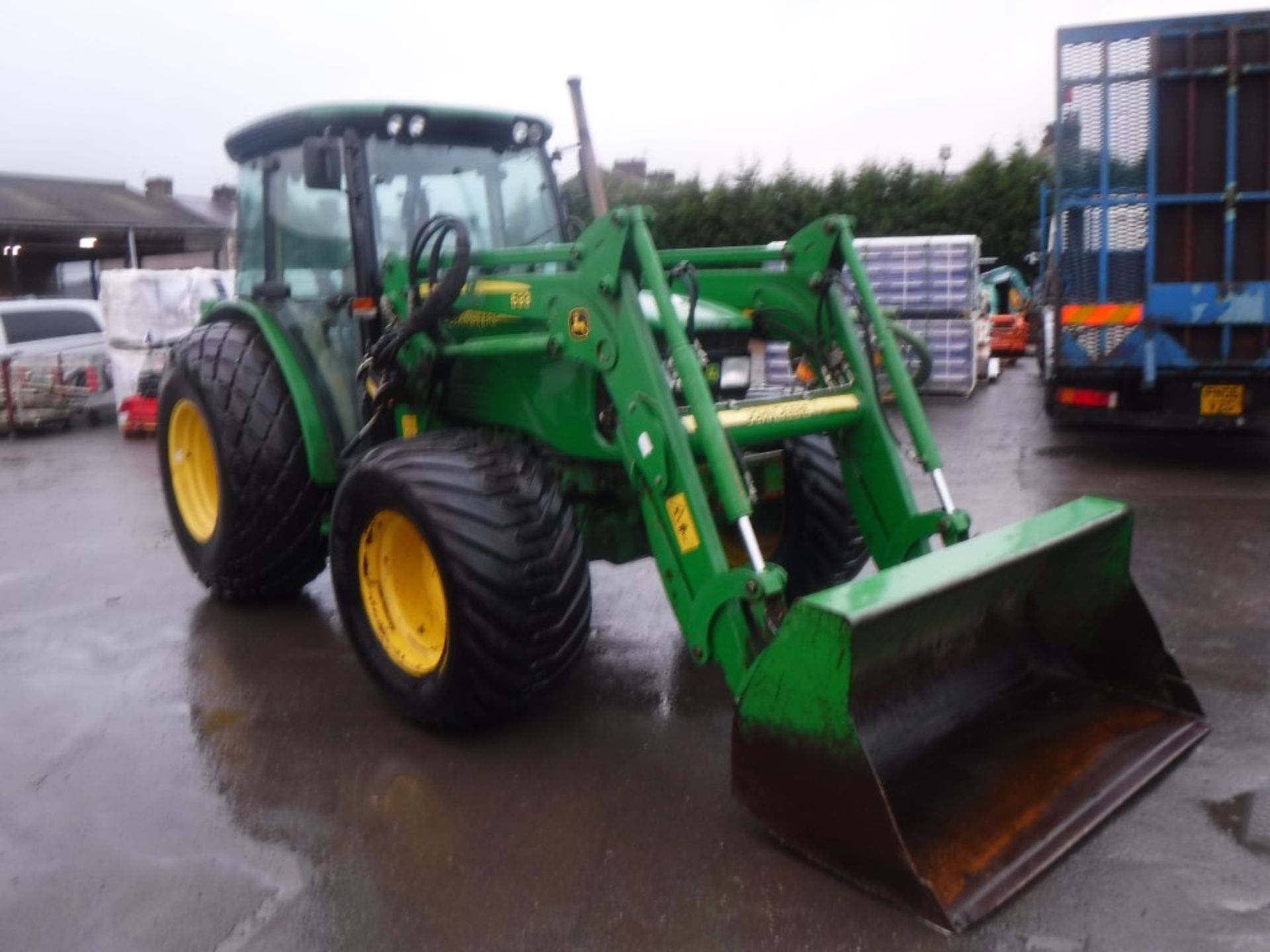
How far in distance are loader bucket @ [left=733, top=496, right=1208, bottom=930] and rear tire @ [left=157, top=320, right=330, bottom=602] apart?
2.67 metres

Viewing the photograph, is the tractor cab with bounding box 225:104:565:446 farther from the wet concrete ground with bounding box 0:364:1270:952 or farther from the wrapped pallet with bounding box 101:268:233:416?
the wrapped pallet with bounding box 101:268:233:416

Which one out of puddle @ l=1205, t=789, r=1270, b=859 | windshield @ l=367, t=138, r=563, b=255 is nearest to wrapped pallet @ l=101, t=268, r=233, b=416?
windshield @ l=367, t=138, r=563, b=255

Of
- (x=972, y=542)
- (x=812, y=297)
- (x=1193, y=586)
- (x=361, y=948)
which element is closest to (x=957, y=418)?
(x=1193, y=586)

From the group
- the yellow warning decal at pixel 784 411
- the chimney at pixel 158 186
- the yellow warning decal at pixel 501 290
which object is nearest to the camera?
the yellow warning decal at pixel 784 411

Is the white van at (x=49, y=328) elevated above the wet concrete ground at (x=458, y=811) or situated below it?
above

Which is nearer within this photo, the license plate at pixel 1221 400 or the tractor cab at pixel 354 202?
the tractor cab at pixel 354 202

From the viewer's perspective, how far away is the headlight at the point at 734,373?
4.43 meters

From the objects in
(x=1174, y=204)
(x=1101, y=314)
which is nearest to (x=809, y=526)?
(x=1101, y=314)

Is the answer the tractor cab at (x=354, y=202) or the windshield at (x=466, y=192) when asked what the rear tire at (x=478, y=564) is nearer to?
the tractor cab at (x=354, y=202)

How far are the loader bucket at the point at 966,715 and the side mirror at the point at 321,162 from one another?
2.48 metres

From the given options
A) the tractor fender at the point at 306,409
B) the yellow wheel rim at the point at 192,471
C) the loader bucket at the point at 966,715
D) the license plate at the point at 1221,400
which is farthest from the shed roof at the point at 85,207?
the loader bucket at the point at 966,715

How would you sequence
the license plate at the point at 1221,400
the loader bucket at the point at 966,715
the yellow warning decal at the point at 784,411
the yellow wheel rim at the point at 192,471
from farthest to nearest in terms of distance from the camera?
the license plate at the point at 1221,400 < the yellow wheel rim at the point at 192,471 < the yellow warning decal at the point at 784,411 < the loader bucket at the point at 966,715

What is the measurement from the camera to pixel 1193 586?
18.5 feet

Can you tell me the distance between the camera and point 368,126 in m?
4.55
